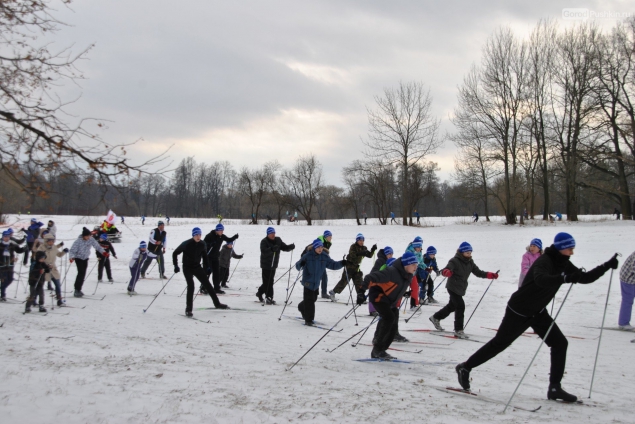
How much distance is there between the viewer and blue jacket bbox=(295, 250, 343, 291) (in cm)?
947

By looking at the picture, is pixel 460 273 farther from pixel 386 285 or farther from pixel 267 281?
pixel 267 281

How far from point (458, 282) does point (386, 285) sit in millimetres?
2431

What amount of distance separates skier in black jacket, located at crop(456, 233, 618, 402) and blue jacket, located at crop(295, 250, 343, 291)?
4595mm

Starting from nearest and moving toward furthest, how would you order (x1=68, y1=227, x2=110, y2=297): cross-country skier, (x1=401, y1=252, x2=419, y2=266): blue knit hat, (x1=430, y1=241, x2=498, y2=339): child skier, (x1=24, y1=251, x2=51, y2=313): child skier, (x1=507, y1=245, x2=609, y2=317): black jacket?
(x1=507, y1=245, x2=609, y2=317): black jacket → (x1=401, y1=252, x2=419, y2=266): blue knit hat → (x1=430, y1=241, x2=498, y2=339): child skier → (x1=24, y1=251, x2=51, y2=313): child skier → (x1=68, y1=227, x2=110, y2=297): cross-country skier

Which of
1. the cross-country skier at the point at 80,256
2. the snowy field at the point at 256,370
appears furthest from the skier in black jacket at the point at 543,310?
the cross-country skier at the point at 80,256

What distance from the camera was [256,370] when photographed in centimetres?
592

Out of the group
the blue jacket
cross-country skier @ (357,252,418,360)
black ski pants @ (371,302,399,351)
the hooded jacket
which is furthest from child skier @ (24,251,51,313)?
the hooded jacket

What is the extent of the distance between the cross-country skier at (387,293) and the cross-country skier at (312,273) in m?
2.70

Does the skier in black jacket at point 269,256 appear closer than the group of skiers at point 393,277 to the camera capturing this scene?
No

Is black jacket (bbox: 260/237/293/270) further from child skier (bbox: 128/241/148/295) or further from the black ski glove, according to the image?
the black ski glove

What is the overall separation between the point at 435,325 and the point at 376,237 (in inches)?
867

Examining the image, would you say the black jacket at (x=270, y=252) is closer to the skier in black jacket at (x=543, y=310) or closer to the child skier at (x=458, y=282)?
the child skier at (x=458, y=282)

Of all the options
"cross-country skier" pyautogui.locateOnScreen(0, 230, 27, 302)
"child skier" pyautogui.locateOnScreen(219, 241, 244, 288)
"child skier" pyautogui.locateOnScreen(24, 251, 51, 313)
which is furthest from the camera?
"child skier" pyautogui.locateOnScreen(219, 241, 244, 288)

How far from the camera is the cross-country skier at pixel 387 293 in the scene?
257 inches
